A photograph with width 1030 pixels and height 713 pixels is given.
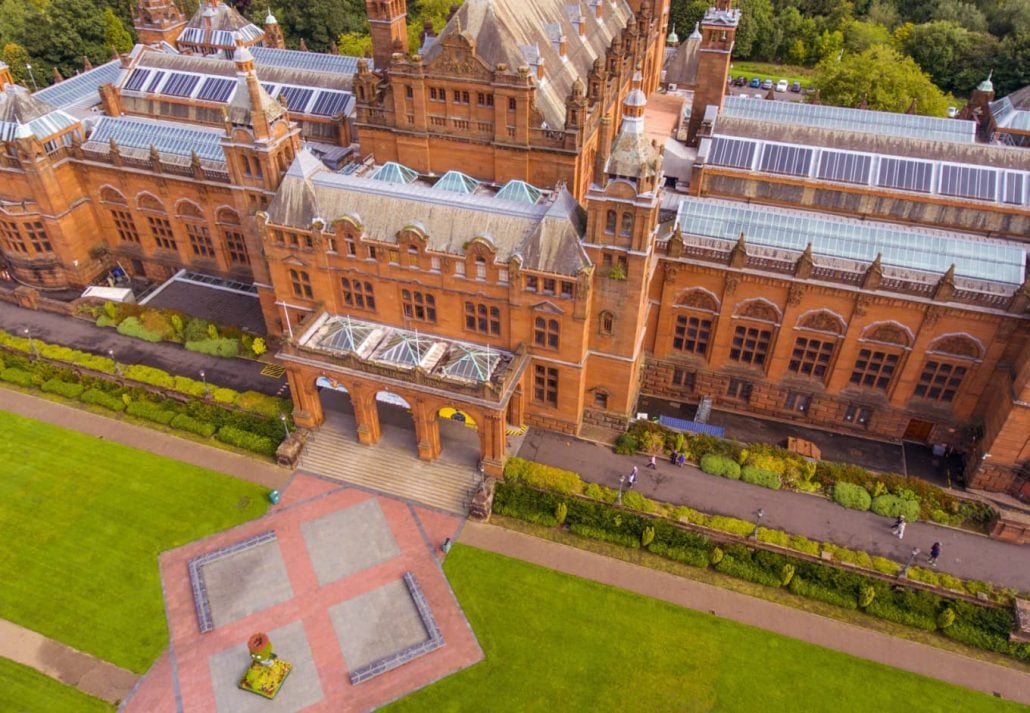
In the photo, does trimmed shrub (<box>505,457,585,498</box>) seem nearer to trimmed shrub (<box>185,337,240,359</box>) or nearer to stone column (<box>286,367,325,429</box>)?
stone column (<box>286,367,325,429</box>)

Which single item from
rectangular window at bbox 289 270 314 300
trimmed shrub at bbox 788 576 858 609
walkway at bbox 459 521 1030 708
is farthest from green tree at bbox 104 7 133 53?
trimmed shrub at bbox 788 576 858 609

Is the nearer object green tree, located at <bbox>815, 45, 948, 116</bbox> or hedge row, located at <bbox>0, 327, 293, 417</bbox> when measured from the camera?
hedge row, located at <bbox>0, 327, 293, 417</bbox>

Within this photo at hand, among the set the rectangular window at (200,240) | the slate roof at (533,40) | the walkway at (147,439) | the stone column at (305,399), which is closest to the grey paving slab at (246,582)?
the walkway at (147,439)

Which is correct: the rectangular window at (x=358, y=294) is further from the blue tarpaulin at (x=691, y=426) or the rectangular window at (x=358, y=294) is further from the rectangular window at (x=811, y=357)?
the rectangular window at (x=811, y=357)

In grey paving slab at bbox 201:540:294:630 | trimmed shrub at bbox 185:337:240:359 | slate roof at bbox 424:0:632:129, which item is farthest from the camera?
trimmed shrub at bbox 185:337:240:359

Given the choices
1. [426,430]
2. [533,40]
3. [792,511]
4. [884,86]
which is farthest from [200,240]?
[884,86]

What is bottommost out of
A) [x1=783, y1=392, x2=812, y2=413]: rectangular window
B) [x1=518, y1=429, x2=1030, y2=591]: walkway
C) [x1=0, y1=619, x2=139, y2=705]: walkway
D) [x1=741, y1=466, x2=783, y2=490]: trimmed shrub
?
[x1=0, y1=619, x2=139, y2=705]: walkway
